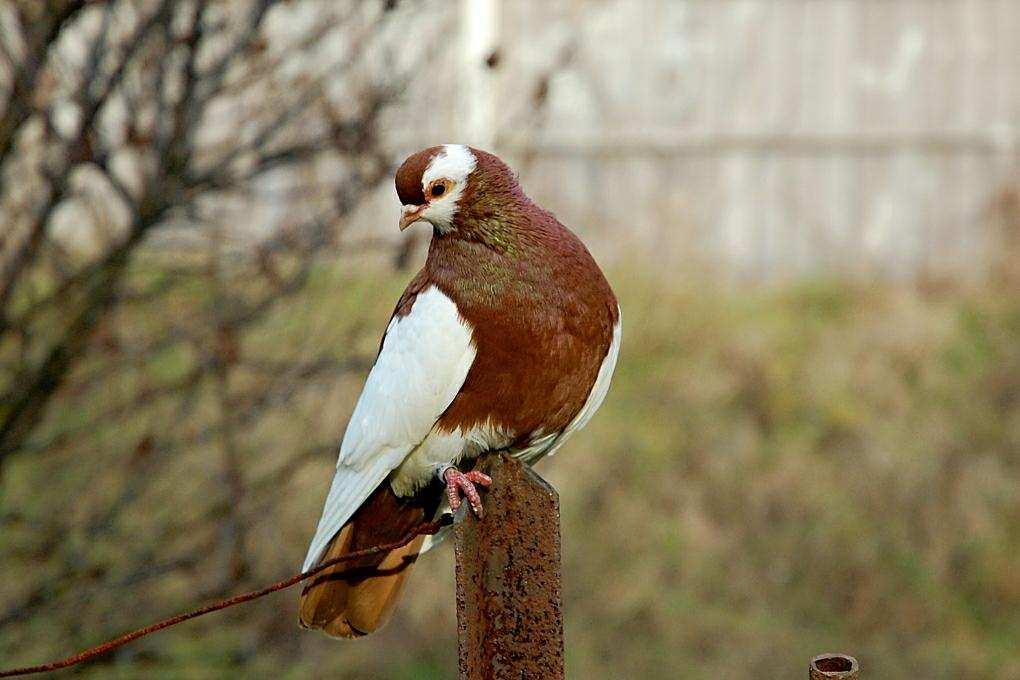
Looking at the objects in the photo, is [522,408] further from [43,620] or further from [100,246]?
[100,246]

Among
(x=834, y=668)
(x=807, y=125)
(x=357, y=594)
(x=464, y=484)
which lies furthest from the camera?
(x=807, y=125)

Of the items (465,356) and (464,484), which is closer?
(464,484)

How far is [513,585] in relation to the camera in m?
1.50

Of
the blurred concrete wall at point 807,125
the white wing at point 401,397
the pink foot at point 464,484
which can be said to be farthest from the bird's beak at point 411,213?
the blurred concrete wall at point 807,125

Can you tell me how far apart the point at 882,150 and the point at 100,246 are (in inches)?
247

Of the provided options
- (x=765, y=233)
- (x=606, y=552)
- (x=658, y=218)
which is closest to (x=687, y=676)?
(x=606, y=552)

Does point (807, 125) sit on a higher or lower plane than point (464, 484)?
higher

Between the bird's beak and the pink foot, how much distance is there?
385 mm

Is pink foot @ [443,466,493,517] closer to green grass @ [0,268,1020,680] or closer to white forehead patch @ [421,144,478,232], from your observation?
white forehead patch @ [421,144,478,232]

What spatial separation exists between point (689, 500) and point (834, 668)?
16.0ft

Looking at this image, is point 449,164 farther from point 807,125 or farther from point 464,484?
point 807,125

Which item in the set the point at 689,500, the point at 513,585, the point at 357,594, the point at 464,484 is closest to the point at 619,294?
the point at 689,500

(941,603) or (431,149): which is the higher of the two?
(941,603)

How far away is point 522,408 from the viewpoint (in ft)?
6.53
